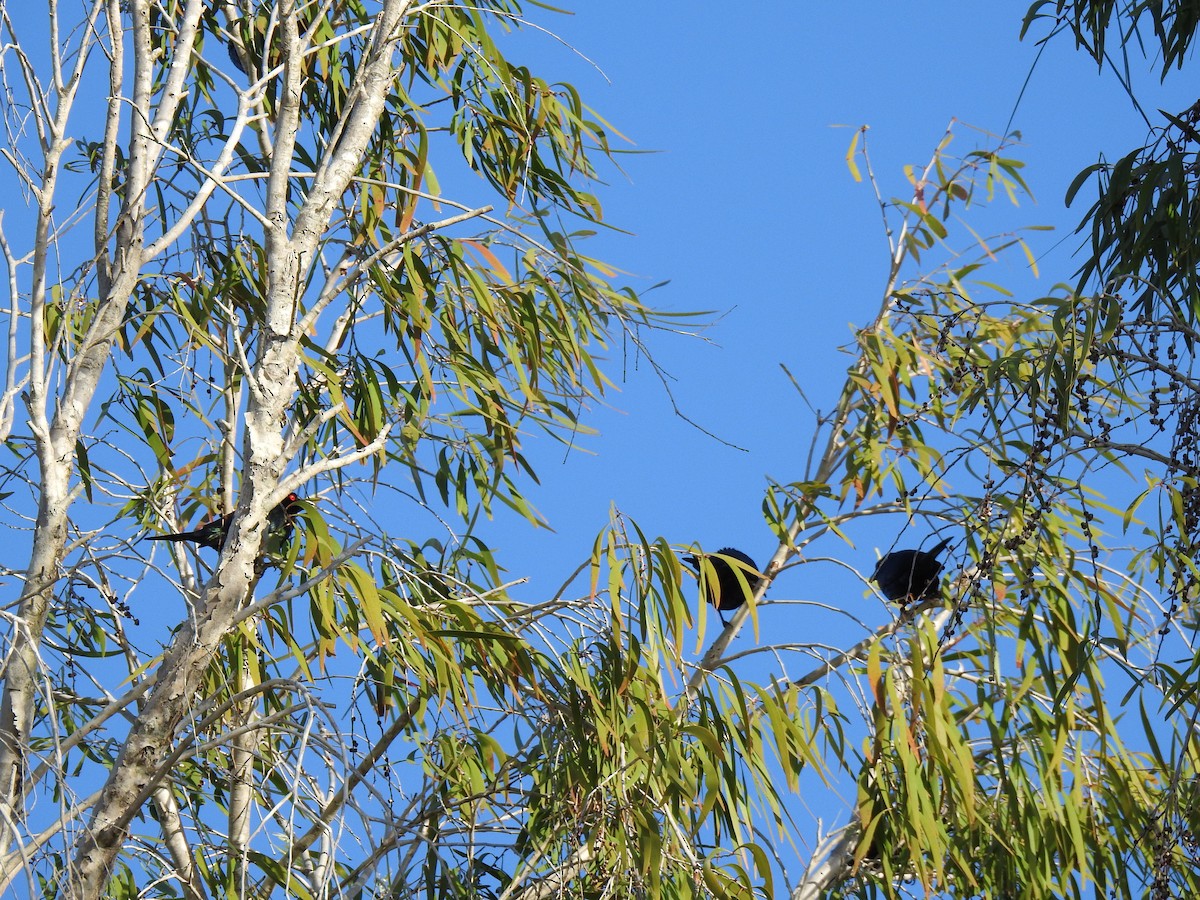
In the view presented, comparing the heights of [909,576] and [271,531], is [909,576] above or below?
above

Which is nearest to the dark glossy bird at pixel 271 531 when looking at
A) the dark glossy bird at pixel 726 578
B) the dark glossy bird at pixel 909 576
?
the dark glossy bird at pixel 726 578

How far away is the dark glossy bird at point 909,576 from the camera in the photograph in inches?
101

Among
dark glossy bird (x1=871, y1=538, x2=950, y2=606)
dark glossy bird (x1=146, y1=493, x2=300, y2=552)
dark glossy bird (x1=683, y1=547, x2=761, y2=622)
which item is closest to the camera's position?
dark glossy bird (x1=146, y1=493, x2=300, y2=552)

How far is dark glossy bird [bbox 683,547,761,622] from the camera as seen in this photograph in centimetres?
239

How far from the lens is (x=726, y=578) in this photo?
2803 millimetres

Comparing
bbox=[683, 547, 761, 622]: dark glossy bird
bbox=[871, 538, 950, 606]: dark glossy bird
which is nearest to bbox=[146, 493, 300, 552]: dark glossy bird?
bbox=[683, 547, 761, 622]: dark glossy bird

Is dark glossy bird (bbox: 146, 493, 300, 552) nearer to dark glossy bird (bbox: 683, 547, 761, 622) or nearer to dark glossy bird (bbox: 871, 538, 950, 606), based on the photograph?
dark glossy bird (bbox: 683, 547, 761, 622)

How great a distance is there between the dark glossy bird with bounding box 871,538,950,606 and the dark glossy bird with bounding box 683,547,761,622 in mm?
235

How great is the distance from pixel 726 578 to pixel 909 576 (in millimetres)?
373

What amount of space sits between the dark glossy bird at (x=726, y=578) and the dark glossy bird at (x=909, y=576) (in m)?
0.23

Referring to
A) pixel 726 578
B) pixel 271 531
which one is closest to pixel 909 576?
pixel 726 578

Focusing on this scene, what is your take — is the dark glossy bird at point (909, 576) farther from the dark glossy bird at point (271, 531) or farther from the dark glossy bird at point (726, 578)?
the dark glossy bird at point (271, 531)

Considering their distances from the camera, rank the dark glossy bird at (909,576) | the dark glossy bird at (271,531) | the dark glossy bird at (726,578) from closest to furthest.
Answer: the dark glossy bird at (271,531) < the dark glossy bird at (726,578) < the dark glossy bird at (909,576)

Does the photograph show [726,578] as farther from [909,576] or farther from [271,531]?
[271,531]
